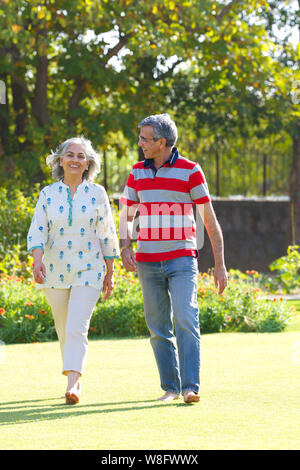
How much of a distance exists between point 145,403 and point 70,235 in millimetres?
1247

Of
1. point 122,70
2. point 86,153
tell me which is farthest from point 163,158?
point 122,70

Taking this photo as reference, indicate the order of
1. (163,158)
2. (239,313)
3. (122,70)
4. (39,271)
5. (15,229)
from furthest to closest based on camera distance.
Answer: (122,70) < (15,229) < (239,313) < (163,158) < (39,271)

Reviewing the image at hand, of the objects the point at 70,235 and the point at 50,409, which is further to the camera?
the point at 70,235

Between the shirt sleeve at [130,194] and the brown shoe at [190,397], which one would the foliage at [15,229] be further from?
the brown shoe at [190,397]

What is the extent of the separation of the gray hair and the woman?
545 mm

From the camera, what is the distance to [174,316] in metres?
5.74

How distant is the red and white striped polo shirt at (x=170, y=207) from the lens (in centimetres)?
569

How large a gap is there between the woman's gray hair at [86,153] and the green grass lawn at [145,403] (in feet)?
5.26

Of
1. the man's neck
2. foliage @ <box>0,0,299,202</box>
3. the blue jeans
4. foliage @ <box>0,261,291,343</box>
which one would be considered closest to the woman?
the blue jeans

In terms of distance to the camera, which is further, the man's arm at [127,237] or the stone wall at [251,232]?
the stone wall at [251,232]

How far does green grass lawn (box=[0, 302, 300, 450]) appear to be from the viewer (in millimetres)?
4457

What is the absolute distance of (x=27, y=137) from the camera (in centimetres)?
1591

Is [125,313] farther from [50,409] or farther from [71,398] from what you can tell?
[50,409]

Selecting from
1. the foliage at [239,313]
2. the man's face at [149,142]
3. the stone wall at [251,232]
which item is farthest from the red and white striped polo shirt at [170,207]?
the stone wall at [251,232]
